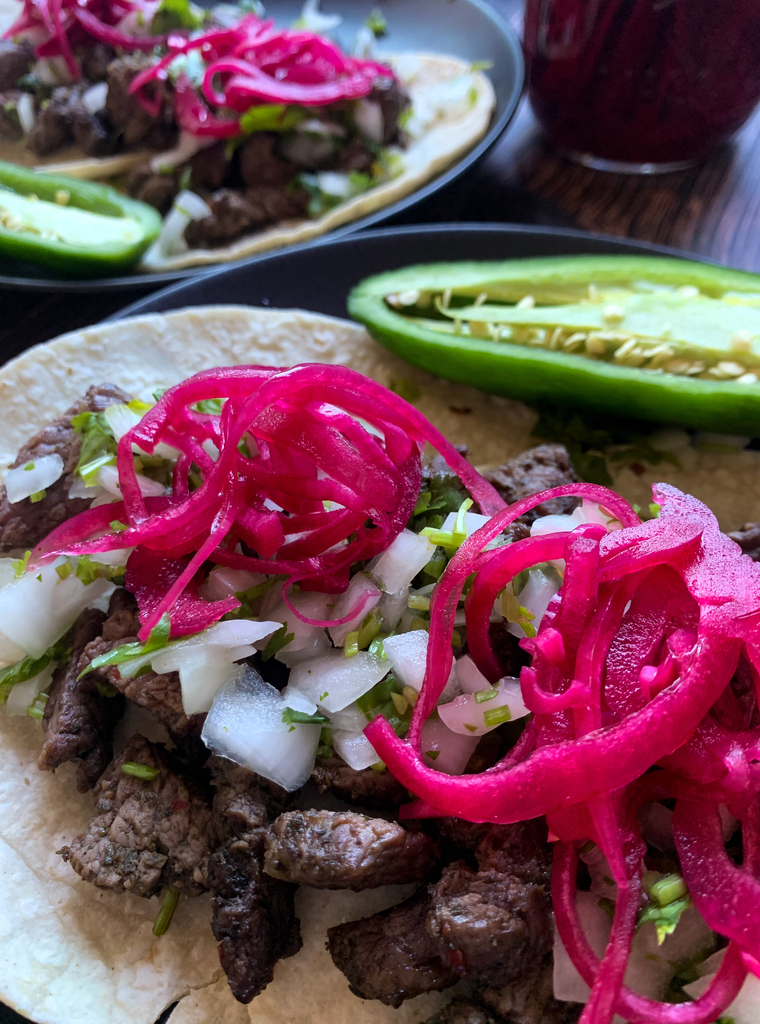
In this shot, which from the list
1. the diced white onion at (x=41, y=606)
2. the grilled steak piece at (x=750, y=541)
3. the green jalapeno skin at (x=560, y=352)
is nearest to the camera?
the diced white onion at (x=41, y=606)

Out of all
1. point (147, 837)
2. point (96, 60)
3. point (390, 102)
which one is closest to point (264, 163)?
point (390, 102)

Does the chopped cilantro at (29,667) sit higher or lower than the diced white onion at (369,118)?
lower

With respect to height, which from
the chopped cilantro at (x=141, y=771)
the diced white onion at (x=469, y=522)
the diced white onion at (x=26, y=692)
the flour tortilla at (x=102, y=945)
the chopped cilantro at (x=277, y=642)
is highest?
the diced white onion at (x=469, y=522)

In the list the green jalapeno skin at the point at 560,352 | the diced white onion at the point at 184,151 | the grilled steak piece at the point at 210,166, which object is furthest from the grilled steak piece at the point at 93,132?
the green jalapeno skin at the point at 560,352

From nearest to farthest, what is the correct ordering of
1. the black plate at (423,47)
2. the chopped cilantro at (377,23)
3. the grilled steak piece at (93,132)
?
the black plate at (423,47), the grilled steak piece at (93,132), the chopped cilantro at (377,23)

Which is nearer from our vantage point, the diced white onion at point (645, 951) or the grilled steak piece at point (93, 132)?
the diced white onion at point (645, 951)

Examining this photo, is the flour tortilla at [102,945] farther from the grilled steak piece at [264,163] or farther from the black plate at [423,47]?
the grilled steak piece at [264,163]
